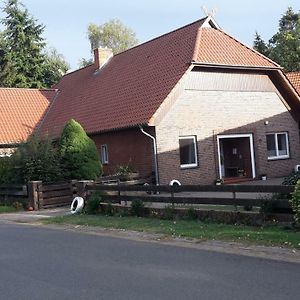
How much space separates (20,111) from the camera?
33469 millimetres

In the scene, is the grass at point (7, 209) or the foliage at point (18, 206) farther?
the foliage at point (18, 206)

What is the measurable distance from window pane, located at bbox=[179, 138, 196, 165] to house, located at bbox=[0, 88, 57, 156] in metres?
10.5

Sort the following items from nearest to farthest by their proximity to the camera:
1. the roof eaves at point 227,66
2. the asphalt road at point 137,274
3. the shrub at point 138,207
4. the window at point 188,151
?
1. the asphalt road at point 137,274
2. the shrub at point 138,207
3. the roof eaves at point 227,66
4. the window at point 188,151

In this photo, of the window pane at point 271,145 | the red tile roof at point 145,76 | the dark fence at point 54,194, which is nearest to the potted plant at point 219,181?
the window pane at point 271,145

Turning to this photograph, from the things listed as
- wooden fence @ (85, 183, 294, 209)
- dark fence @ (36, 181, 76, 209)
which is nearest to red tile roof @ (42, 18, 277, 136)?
dark fence @ (36, 181, 76, 209)

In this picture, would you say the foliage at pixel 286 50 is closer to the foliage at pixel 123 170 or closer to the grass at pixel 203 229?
the foliage at pixel 123 170

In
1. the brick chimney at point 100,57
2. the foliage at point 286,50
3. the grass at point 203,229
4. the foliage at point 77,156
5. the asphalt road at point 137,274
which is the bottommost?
the asphalt road at point 137,274

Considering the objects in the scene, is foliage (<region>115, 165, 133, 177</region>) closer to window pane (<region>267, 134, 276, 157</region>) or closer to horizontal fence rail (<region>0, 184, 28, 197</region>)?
horizontal fence rail (<region>0, 184, 28, 197</region>)

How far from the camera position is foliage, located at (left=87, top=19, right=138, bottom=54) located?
65.4m

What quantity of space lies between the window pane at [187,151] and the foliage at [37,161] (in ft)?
18.8

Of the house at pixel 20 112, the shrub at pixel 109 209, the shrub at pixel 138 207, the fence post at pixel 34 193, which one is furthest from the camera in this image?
the house at pixel 20 112

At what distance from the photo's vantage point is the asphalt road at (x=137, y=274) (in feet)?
21.9

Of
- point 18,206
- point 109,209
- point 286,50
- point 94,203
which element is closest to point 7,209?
point 18,206

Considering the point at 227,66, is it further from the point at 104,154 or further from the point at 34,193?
the point at 34,193
